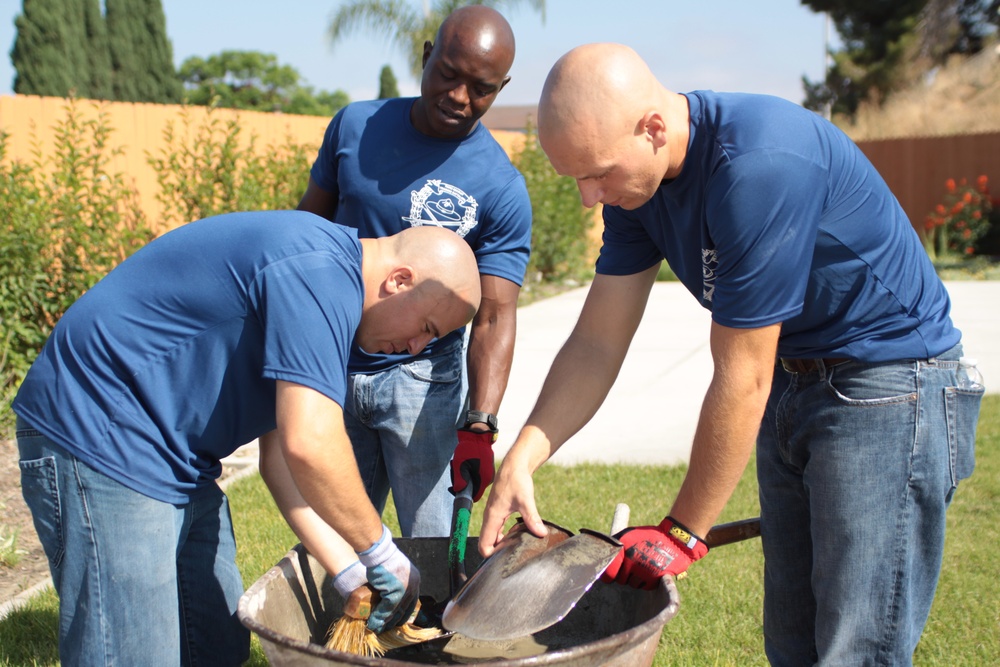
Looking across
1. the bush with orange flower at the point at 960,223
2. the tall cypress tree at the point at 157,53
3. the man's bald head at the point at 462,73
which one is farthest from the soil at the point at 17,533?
the tall cypress tree at the point at 157,53

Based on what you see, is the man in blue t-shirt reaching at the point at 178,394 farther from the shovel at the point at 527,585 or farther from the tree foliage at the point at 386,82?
the tree foliage at the point at 386,82

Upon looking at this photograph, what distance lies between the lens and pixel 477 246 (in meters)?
3.42

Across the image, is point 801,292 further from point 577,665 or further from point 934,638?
point 934,638

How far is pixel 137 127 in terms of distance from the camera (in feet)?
26.9

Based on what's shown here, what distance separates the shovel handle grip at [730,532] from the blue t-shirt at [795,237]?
0.50 meters

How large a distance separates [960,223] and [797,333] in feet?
56.6

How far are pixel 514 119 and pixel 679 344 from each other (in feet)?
184

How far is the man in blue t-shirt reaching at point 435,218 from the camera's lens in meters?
3.22

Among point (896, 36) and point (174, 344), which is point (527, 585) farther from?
point (896, 36)

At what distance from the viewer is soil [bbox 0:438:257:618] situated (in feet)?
13.1

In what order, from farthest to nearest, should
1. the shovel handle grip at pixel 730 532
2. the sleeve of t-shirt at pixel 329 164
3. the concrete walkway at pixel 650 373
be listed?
the concrete walkway at pixel 650 373, the sleeve of t-shirt at pixel 329 164, the shovel handle grip at pixel 730 532

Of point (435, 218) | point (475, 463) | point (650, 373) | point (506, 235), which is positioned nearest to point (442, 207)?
point (435, 218)

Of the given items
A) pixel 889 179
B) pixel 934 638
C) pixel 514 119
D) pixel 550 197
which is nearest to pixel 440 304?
pixel 934 638

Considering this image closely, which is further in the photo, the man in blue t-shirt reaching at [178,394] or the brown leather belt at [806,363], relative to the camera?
the brown leather belt at [806,363]
